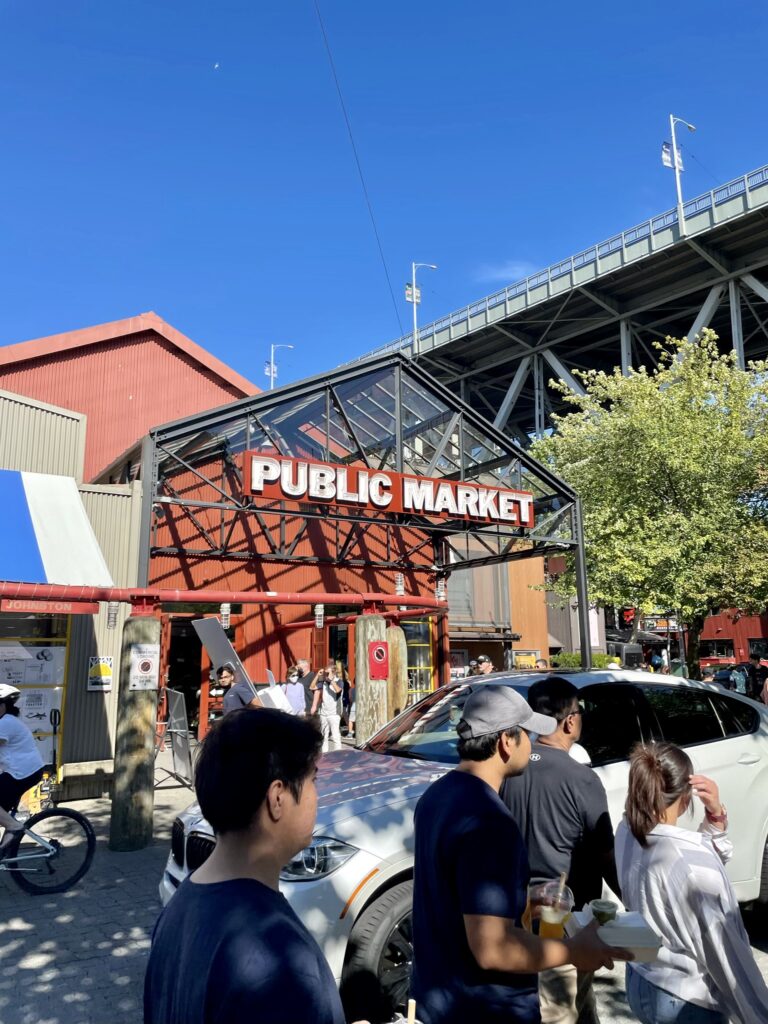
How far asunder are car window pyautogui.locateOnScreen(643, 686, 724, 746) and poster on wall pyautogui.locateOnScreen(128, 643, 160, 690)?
5096mm

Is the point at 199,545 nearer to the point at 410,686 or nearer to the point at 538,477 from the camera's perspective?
the point at 410,686

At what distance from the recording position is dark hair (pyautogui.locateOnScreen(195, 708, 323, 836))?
1503mm

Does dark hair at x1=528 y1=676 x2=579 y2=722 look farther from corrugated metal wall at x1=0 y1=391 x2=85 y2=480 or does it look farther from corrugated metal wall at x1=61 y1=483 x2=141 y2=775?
corrugated metal wall at x1=0 y1=391 x2=85 y2=480

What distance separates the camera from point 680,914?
2.48 meters

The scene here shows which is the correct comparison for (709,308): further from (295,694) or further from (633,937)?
(633,937)

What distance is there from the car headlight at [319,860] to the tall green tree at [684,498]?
45.3 feet

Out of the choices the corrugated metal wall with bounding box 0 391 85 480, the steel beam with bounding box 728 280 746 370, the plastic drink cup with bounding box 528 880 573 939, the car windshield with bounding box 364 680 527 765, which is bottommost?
the plastic drink cup with bounding box 528 880 573 939

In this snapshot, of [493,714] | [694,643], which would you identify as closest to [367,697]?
[493,714]

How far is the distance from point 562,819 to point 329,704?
32.6 ft

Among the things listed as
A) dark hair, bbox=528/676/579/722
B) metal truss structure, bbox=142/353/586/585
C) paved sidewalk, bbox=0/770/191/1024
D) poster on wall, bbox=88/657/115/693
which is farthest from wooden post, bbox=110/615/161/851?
dark hair, bbox=528/676/579/722

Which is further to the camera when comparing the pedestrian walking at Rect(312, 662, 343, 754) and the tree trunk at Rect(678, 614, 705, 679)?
the tree trunk at Rect(678, 614, 705, 679)

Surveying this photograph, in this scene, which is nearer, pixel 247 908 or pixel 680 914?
pixel 247 908

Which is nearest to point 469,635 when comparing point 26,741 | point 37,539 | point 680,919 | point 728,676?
point 728,676

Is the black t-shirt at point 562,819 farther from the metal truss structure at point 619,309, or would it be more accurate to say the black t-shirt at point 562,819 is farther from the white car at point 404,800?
the metal truss structure at point 619,309
